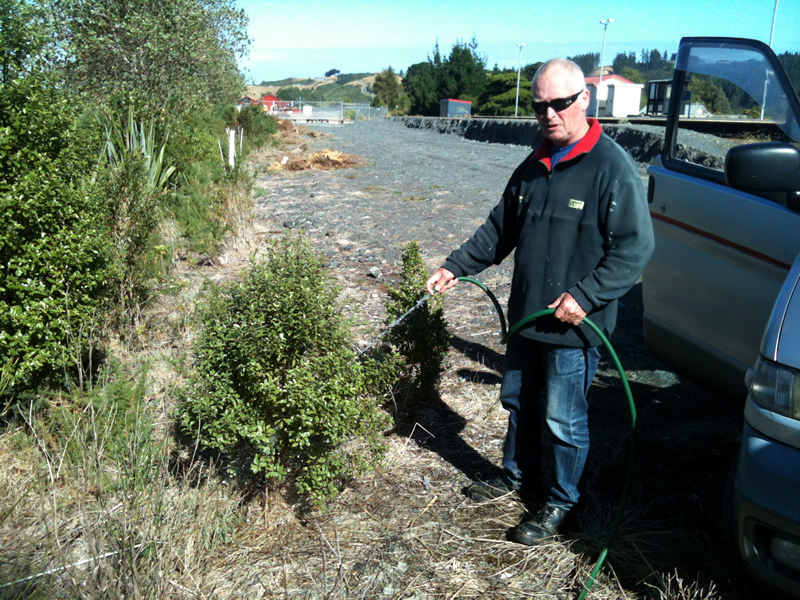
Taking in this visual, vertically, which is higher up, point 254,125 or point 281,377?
point 254,125

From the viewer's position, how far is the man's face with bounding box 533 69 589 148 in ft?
9.36

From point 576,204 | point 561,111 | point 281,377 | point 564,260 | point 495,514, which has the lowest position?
point 495,514

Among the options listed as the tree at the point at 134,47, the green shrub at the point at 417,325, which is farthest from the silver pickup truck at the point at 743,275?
the tree at the point at 134,47

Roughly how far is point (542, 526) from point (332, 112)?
70474 mm

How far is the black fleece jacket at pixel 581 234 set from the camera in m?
2.84

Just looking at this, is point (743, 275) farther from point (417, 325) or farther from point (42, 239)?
point (42, 239)

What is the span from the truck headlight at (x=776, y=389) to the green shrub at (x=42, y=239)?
3.07 meters

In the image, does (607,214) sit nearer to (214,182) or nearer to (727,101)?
(727,101)

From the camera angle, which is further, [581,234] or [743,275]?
[743,275]

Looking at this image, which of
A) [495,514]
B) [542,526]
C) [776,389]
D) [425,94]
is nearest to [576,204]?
[776,389]

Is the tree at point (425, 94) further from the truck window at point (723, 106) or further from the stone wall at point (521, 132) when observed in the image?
the truck window at point (723, 106)

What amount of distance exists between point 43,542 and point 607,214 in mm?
2567

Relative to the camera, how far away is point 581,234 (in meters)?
2.93

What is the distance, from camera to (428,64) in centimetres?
7825
